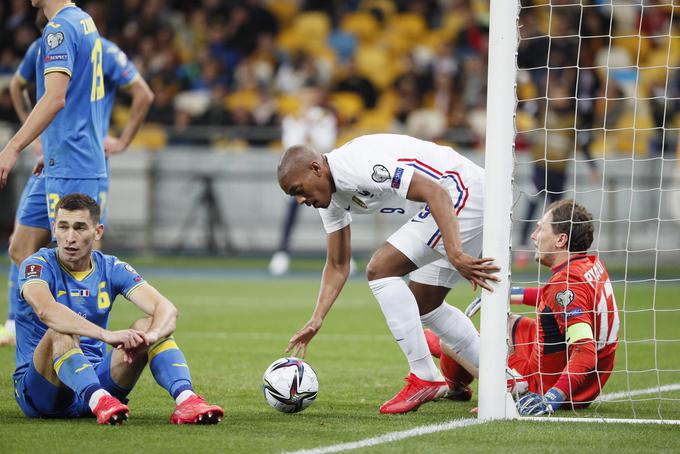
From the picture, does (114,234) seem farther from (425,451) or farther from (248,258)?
(425,451)

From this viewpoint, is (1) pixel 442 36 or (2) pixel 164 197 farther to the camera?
(1) pixel 442 36

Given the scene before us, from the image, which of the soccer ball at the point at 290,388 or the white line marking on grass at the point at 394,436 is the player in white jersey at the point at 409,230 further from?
the white line marking on grass at the point at 394,436

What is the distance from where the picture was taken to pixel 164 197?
710 inches

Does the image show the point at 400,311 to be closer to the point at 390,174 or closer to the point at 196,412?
the point at 390,174

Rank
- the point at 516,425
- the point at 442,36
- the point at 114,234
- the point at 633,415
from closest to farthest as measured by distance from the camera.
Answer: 1. the point at 516,425
2. the point at 633,415
3. the point at 114,234
4. the point at 442,36

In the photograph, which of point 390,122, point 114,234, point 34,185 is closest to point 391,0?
point 390,122

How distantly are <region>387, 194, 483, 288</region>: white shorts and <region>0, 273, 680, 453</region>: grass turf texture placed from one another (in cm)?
76

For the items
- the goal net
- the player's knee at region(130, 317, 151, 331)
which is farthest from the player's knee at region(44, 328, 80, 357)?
the goal net

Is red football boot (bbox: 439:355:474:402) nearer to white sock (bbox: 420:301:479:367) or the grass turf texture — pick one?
the grass turf texture

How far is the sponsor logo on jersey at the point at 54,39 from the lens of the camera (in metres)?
6.26

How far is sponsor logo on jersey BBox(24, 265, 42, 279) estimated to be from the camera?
5.12 m

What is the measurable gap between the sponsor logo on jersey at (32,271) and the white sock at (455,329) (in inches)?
83.3

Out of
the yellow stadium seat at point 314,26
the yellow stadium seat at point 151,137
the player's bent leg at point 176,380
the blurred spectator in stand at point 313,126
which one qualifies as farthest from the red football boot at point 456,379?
the yellow stadium seat at point 314,26

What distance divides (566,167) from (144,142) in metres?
7.80
